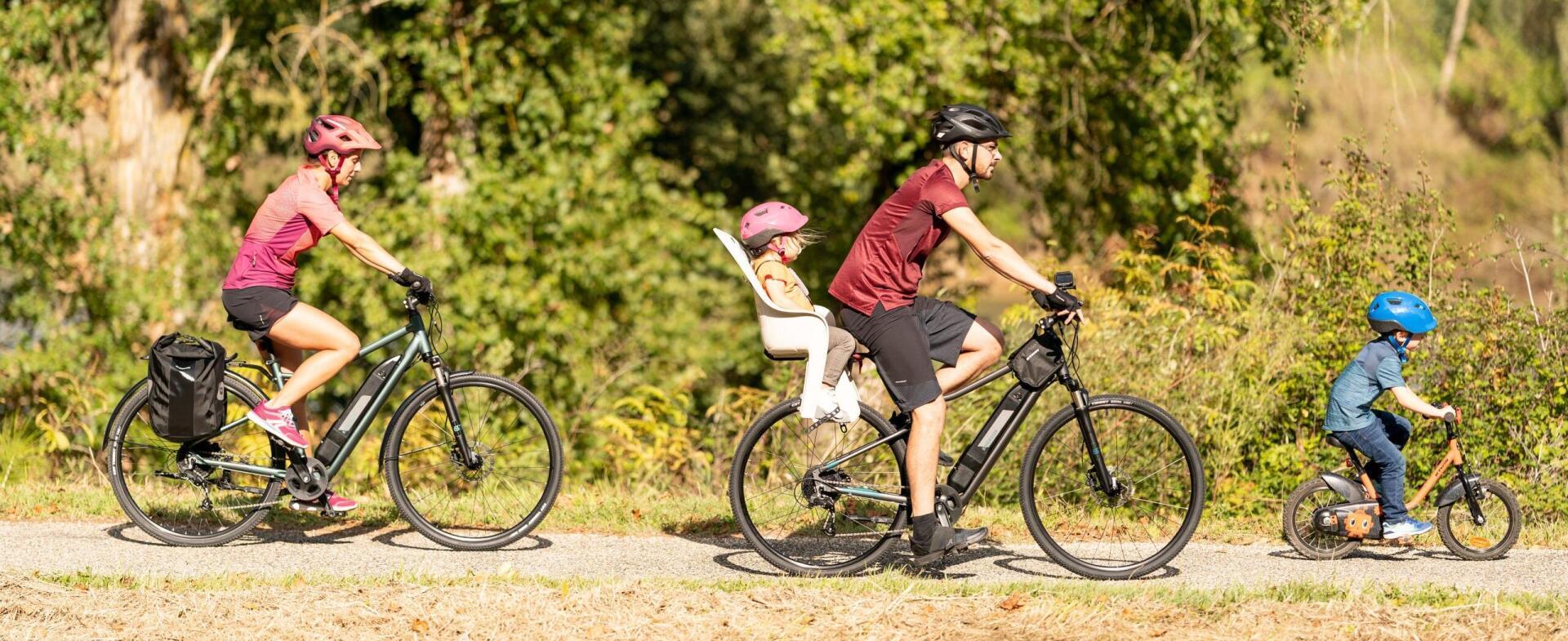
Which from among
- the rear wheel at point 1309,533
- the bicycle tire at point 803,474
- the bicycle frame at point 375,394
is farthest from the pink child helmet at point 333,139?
the rear wheel at point 1309,533

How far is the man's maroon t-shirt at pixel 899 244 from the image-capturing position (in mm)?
5980

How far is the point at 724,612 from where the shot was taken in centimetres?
557

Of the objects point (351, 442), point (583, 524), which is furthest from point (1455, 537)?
point (351, 442)

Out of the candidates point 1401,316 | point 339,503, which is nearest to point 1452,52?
point 1401,316

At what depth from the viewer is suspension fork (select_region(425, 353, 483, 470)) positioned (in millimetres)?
6566

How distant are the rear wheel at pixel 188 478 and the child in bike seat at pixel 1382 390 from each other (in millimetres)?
4554

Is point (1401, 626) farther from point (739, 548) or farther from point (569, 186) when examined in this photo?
point (569, 186)

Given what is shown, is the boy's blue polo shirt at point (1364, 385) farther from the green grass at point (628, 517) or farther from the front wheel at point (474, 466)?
the front wheel at point (474, 466)

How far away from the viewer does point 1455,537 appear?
686 cm

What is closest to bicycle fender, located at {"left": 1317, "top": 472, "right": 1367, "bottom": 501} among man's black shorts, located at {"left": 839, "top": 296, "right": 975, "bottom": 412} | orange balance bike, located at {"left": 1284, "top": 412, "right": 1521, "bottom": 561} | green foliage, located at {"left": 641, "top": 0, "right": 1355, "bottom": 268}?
orange balance bike, located at {"left": 1284, "top": 412, "right": 1521, "bottom": 561}

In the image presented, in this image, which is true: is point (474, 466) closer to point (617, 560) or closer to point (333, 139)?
point (617, 560)

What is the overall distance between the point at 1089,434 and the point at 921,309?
817 mm

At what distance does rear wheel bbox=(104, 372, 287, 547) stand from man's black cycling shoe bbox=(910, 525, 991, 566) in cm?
272

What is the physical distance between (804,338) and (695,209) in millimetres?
10791
